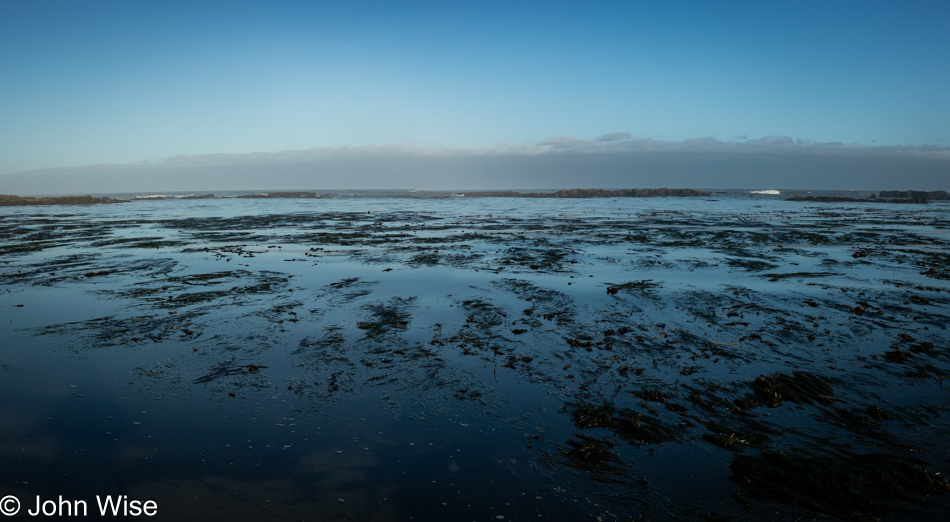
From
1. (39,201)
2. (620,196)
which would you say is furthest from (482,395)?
(620,196)

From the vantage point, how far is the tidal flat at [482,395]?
14.1 feet

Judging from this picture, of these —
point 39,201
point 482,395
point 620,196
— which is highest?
point 620,196

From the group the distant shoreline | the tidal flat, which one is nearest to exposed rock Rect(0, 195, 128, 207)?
the distant shoreline

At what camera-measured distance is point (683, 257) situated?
59.8ft

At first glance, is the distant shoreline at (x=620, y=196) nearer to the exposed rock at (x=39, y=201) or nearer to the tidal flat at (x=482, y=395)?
the exposed rock at (x=39, y=201)

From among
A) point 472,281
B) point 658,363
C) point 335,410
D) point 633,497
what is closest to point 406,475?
point 335,410

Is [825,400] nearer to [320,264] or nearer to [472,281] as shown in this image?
[472,281]

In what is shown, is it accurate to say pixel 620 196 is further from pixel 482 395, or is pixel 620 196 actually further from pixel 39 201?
pixel 482 395

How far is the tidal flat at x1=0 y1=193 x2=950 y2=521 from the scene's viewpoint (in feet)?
14.1

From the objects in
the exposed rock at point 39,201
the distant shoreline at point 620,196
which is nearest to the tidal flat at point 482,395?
the exposed rock at point 39,201

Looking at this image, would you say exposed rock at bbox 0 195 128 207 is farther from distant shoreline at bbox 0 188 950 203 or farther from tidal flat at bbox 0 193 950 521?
tidal flat at bbox 0 193 950 521

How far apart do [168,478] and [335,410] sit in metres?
1.83

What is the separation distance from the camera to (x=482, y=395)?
20.9ft

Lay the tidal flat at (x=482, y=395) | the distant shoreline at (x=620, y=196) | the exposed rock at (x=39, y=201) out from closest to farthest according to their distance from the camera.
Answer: the tidal flat at (x=482, y=395)
the exposed rock at (x=39, y=201)
the distant shoreline at (x=620, y=196)
